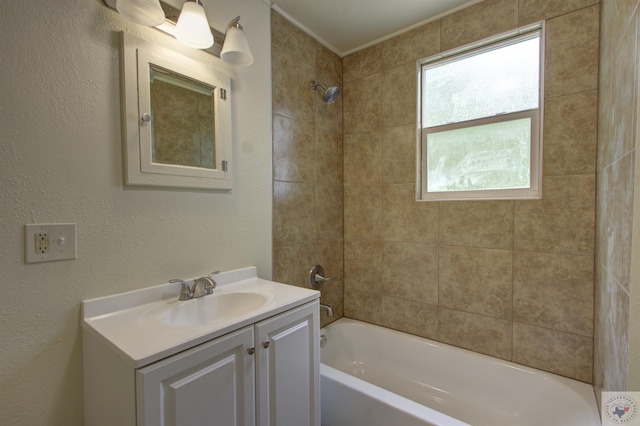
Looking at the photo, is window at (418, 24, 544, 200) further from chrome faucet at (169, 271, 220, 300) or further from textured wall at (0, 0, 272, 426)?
textured wall at (0, 0, 272, 426)

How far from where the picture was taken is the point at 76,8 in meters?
Answer: 0.98

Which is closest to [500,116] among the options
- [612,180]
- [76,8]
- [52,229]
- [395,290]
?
[612,180]

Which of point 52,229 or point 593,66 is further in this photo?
point 593,66

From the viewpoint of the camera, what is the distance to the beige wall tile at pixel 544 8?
1.40 metres

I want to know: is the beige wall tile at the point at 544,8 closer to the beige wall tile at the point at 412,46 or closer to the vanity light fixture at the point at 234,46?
the beige wall tile at the point at 412,46

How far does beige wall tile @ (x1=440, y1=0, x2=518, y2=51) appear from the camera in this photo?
1.58 meters

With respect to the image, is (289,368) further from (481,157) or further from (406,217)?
(481,157)

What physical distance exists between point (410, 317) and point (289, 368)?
3.75 feet

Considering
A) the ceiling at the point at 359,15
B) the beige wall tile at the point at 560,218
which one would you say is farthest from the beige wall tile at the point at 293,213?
the beige wall tile at the point at 560,218

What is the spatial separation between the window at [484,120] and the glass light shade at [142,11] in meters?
1.57

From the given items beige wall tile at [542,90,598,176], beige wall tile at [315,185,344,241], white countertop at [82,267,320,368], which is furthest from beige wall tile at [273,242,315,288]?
beige wall tile at [542,90,598,176]

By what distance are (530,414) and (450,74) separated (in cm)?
203

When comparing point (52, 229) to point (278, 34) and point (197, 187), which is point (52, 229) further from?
point (278, 34)

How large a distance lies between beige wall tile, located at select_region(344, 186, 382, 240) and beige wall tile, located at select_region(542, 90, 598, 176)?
1.00 metres
